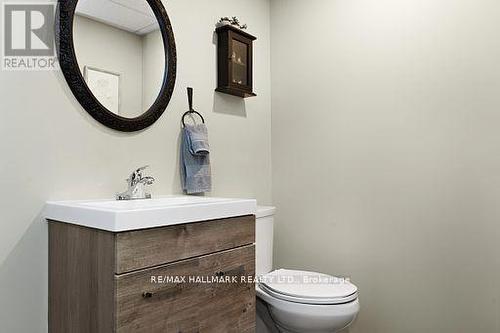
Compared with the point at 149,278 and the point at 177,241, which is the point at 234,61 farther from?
the point at 149,278

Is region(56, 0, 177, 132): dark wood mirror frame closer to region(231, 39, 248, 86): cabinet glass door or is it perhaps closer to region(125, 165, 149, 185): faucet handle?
region(125, 165, 149, 185): faucet handle

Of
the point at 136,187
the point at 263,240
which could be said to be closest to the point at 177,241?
the point at 136,187

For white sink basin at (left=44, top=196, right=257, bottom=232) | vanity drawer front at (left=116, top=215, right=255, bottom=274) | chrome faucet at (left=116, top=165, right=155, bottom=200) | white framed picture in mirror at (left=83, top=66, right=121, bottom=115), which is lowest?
vanity drawer front at (left=116, top=215, right=255, bottom=274)

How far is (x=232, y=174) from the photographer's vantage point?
2061 mm

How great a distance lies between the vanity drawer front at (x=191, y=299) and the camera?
100cm

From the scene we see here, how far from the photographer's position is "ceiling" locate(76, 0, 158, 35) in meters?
1.42

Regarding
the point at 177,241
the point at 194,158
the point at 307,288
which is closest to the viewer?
the point at 177,241

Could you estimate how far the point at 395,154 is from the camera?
186 cm

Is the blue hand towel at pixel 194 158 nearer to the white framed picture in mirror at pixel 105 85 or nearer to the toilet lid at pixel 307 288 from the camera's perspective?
the white framed picture in mirror at pixel 105 85

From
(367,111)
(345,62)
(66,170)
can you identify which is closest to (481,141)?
(367,111)

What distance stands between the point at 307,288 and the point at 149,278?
854 millimetres

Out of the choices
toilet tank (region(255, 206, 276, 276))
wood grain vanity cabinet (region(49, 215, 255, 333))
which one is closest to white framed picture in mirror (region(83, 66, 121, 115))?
wood grain vanity cabinet (region(49, 215, 255, 333))

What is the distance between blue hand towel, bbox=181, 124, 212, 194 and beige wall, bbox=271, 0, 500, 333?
712mm

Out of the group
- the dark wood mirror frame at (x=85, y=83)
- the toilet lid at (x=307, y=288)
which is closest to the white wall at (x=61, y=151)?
the dark wood mirror frame at (x=85, y=83)
